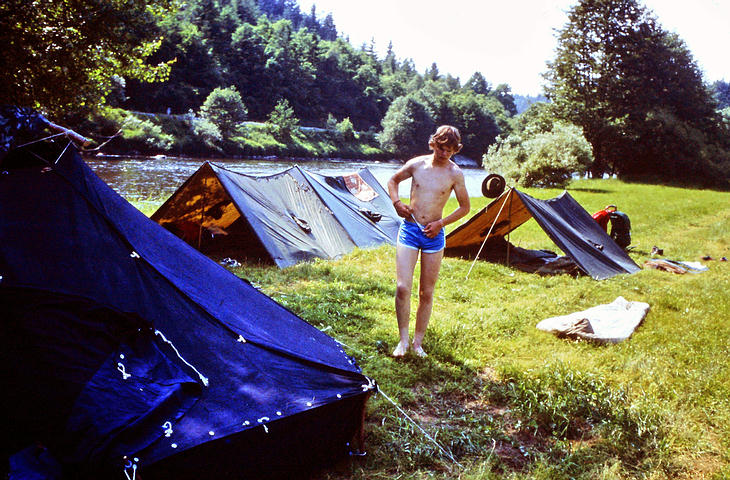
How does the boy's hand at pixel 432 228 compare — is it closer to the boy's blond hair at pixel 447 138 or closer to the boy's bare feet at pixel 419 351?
the boy's blond hair at pixel 447 138

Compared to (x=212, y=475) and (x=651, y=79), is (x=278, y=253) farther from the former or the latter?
(x=651, y=79)

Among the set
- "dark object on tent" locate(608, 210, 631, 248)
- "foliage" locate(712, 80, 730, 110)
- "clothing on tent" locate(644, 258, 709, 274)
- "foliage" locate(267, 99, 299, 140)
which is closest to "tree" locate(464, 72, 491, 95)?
"foliage" locate(712, 80, 730, 110)

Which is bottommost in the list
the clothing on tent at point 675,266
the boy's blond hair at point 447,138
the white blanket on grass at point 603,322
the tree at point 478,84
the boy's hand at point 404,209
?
the white blanket on grass at point 603,322

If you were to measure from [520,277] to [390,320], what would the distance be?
3.42m

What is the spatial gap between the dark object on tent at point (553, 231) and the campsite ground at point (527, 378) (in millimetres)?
558

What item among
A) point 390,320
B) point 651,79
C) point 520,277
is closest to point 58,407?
point 390,320

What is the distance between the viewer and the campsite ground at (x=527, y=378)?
296 cm

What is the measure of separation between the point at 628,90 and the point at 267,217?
115ft

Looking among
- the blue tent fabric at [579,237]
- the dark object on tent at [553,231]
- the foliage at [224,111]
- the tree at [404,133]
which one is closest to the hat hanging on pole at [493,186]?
the dark object on tent at [553,231]

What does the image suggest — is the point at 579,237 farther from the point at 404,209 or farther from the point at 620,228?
the point at 404,209

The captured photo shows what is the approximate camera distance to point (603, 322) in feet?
18.0

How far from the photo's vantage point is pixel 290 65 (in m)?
76.0

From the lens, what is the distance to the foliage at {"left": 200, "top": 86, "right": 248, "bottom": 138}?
43.9 meters

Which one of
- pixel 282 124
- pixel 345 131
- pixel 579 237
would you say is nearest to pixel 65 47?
pixel 579 237
